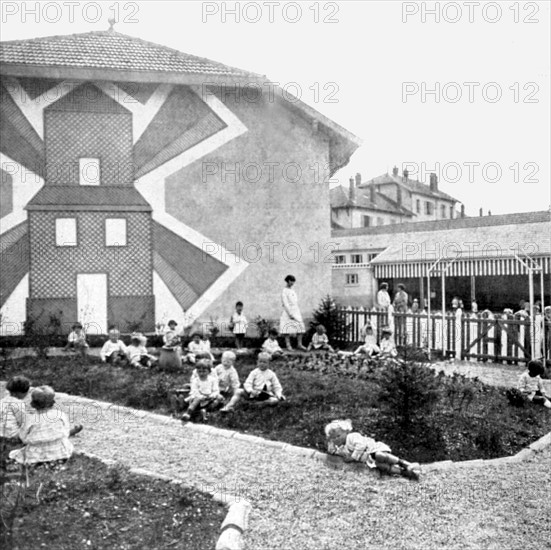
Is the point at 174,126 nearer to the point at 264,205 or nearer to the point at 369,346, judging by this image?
the point at 264,205

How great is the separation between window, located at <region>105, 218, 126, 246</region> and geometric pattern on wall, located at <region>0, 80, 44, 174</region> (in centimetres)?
242

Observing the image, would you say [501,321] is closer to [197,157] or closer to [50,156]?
[197,157]

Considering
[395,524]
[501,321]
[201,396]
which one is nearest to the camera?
[395,524]

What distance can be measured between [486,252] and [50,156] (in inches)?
926

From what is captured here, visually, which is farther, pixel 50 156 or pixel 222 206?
pixel 222 206

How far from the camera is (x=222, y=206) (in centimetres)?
1962

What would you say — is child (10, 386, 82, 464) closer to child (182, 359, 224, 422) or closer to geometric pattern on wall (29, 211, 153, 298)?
child (182, 359, 224, 422)

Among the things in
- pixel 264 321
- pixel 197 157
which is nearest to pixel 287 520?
pixel 264 321

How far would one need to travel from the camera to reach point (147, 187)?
62.6 feet

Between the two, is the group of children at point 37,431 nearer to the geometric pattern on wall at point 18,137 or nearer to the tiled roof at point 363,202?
the geometric pattern on wall at point 18,137

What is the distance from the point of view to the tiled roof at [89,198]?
18219mm

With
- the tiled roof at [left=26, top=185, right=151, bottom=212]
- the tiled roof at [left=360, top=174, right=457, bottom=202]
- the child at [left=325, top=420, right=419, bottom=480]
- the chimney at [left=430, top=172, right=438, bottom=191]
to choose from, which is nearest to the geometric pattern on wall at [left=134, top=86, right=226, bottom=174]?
the tiled roof at [left=26, top=185, right=151, bottom=212]

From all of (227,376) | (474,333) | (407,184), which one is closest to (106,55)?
(227,376)

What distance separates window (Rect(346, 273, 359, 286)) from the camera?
42528 millimetres
